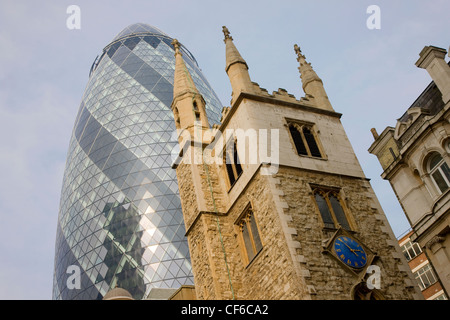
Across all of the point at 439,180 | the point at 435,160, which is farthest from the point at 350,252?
the point at 435,160

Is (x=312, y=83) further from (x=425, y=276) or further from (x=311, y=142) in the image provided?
(x=425, y=276)

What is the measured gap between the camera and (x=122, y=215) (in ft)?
174

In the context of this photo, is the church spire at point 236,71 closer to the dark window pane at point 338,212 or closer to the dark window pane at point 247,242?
the dark window pane at point 247,242

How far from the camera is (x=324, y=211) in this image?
18.9m

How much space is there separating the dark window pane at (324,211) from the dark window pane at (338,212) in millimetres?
298

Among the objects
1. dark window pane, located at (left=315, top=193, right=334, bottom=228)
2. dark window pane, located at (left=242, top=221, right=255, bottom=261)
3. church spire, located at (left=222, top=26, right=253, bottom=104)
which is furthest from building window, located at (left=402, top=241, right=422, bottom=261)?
dark window pane, located at (left=242, top=221, right=255, bottom=261)

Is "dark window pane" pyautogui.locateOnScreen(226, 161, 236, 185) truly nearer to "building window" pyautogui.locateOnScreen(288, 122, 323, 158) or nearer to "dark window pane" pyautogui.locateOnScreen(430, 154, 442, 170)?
"building window" pyautogui.locateOnScreen(288, 122, 323, 158)

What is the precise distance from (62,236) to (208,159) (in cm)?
4147

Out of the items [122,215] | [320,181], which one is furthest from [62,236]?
[320,181]

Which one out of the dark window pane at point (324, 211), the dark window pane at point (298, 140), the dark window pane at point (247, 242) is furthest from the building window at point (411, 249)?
the dark window pane at point (247, 242)

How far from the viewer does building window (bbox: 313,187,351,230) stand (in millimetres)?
18688

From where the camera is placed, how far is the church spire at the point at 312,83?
23.7 metres

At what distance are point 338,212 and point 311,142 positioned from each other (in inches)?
134
